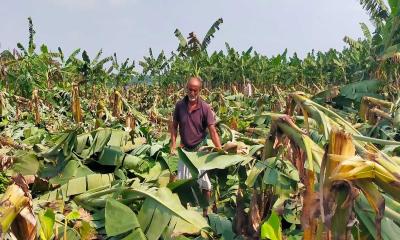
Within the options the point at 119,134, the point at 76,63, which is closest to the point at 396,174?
the point at 119,134

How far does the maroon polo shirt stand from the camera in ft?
16.2

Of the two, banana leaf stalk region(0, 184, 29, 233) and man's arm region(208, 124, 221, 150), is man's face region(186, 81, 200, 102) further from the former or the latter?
banana leaf stalk region(0, 184, 29, 233)

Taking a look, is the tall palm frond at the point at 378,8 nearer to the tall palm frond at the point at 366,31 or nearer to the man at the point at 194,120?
the tall palm frond at the point at 366,31

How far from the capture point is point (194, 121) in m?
4.96

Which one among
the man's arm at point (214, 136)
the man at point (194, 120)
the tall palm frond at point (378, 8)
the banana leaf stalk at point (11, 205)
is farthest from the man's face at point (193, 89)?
the tall palm frond at point (378, 8)

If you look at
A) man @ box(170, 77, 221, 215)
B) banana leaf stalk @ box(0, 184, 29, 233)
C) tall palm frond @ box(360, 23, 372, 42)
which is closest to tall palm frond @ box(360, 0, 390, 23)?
tall palm frond @ box(360, 23, 372, 42)

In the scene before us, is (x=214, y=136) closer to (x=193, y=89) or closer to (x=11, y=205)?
(x=193, y=89)

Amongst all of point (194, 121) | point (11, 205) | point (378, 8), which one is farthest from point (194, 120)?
point (378, 8)

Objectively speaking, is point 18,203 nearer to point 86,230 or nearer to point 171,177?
point 86,230

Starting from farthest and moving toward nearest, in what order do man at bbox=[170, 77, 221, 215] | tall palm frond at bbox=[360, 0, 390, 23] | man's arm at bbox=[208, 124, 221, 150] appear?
tall palm frond at bbox=[360, 0, 390, 23]
man at bbox=[170, 77, 221, 215]
man's arm at bbox=[208, 124, 221, 150]

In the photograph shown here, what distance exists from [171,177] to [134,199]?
783 millimetres

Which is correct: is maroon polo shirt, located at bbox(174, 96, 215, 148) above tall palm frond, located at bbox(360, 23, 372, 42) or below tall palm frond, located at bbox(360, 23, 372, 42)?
below

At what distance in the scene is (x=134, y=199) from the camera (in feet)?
11.9

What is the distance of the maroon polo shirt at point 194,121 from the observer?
16.2 ft
